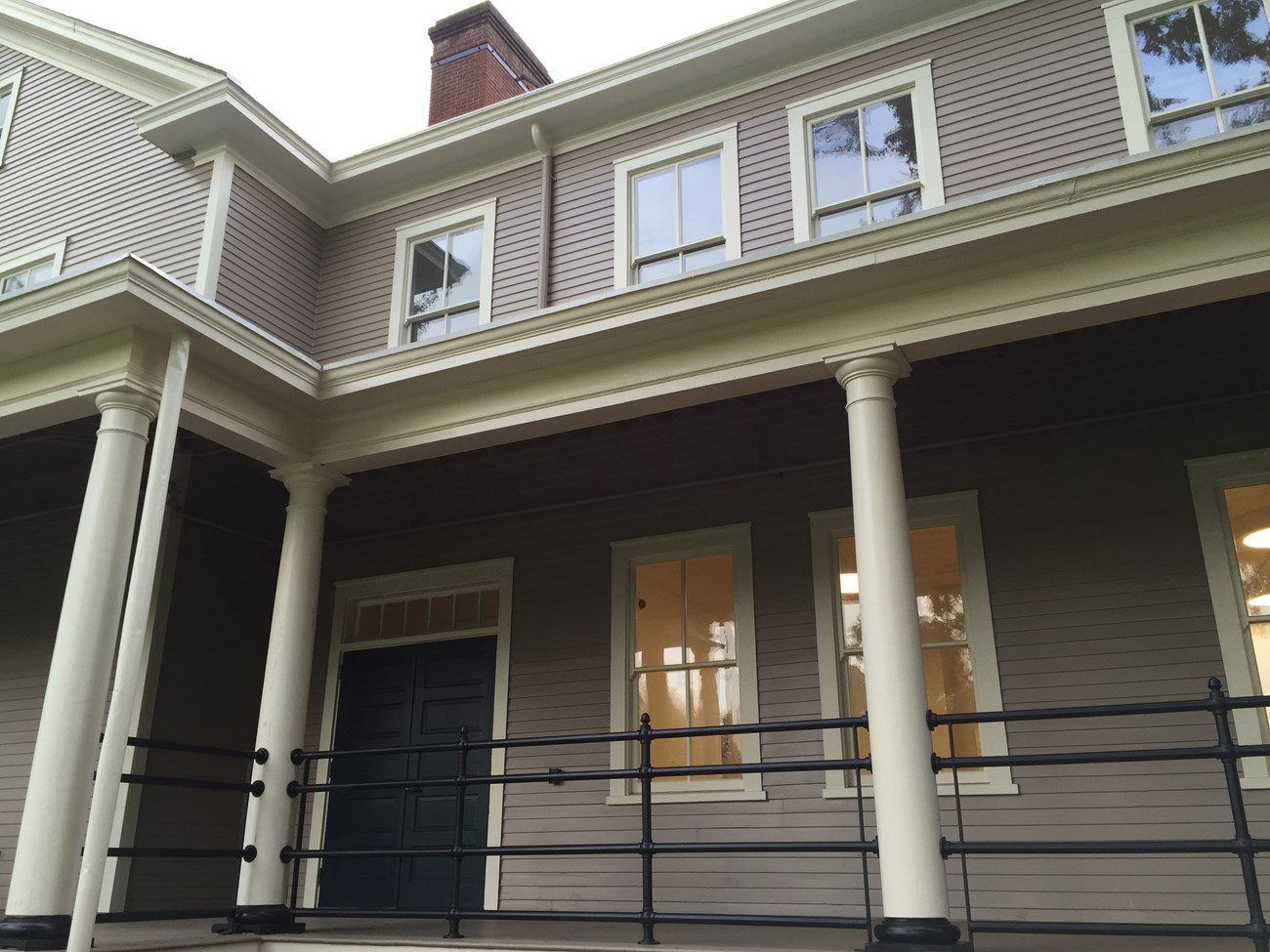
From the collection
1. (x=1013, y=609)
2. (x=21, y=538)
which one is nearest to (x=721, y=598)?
Answer: (x=1013, y=609)

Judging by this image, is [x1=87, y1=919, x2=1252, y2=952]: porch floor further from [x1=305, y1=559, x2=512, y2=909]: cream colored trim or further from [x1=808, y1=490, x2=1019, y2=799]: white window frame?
[x1=305, y1=559, x2=512, y2=909]: cream colored trim

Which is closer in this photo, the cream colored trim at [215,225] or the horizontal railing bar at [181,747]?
the horizontal railing bar at [181,747]

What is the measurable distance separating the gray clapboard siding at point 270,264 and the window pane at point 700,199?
352cm

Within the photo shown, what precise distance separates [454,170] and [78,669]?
18.0 ft

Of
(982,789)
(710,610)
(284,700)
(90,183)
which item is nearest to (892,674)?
(982,789)

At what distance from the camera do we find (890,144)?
754 cm

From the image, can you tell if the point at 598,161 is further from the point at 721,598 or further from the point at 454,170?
the point at 721,598

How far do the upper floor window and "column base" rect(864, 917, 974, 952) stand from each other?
16.4 ft

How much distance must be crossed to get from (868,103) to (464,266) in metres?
3.57

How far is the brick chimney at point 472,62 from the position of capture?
1031cm

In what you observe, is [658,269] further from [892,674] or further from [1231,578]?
[1231,578]

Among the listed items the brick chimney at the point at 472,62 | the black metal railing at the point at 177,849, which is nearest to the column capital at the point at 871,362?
the black metal railing at the point at 177,849

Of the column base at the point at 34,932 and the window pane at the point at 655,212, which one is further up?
the window pane at the point at 655,212

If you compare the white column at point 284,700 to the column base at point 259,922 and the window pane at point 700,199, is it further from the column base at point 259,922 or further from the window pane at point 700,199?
the window pane at point 700,199
